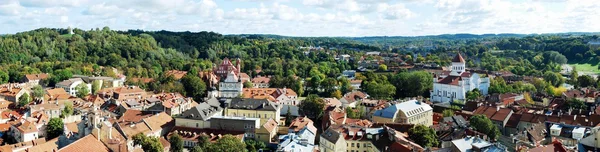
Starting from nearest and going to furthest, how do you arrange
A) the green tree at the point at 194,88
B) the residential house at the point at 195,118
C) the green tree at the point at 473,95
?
the residential house at the point at 195,118, the green tree at the point at 473,95, the green tree at the point at 194,88

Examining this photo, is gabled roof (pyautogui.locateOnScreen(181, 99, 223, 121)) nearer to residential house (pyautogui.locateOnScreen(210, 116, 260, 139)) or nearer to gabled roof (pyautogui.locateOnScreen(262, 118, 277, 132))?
residential house (pyautogui.locateOnScreen(210, 116, 260, 139))

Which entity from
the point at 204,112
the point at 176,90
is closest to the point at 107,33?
the point at 176,90

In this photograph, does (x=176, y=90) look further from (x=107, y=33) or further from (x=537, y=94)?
(x=107, y=33)

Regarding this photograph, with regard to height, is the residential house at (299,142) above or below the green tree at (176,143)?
above

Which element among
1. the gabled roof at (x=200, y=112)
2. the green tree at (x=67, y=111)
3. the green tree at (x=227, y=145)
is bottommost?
the green tree at (x=67, y=111)

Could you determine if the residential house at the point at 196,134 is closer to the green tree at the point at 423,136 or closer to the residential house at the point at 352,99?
the green tree at the point at 423,136

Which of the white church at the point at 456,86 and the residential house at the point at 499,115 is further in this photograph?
the white church at the point at 456,86

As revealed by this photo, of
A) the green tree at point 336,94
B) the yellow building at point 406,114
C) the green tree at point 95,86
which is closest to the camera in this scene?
the yellow building at point 406,114

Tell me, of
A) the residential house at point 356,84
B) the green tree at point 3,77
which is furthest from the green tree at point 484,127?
the green tree at point 3,77
